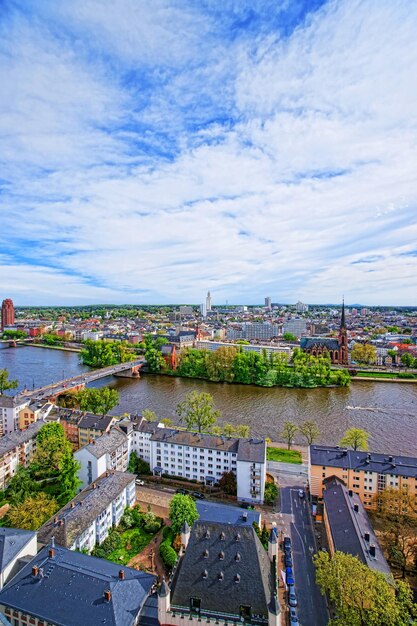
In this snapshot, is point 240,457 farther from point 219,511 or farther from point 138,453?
point 138,453

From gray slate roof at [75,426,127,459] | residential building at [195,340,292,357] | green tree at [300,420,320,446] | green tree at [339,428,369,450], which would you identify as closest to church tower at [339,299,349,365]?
residential building at [195,340,292,357]

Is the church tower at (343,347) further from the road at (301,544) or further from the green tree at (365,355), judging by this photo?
the road at (301,544)

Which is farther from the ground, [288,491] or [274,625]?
[274,625]

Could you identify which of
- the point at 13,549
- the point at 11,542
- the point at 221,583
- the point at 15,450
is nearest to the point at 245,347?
the point at 15,450

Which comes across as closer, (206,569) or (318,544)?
(206,569)

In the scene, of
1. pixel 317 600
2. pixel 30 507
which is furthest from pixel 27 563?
pixel 317 600

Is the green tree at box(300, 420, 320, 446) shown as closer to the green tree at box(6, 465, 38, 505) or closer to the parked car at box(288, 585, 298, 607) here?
the parked car at box(288, 585, 298, 607)

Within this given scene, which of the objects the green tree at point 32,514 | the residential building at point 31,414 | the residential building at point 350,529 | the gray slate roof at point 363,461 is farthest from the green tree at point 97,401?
the residential building at point 350,529
